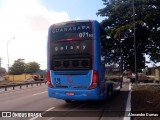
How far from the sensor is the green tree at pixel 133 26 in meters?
32.5

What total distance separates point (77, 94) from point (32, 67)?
129707 mm

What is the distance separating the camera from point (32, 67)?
14138cm

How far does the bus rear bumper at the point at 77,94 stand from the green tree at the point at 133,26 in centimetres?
1722

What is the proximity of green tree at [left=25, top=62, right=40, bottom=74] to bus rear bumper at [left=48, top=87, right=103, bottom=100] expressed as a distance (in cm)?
12581

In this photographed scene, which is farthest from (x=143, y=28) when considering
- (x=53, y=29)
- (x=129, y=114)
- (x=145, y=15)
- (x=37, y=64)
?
(x=37, y=64)

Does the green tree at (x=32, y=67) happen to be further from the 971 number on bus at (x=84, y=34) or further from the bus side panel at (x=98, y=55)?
the 971 number on bus at (x=84, y=34)

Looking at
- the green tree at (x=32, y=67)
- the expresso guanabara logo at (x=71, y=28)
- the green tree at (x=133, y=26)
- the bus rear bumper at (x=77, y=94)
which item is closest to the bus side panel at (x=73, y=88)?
the bus rear bumper at (x=77, y=94)

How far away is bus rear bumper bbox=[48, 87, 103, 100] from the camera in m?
13.2

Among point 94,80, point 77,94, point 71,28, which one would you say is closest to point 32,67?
point 71,28

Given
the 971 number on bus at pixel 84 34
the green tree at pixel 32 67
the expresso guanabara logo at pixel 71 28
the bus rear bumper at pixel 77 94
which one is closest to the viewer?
the bus rear bumper at pixel 77 94

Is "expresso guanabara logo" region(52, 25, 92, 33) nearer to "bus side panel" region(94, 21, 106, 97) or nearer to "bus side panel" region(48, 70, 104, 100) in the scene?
"bus side panel" region(94, 21, 106, 97)

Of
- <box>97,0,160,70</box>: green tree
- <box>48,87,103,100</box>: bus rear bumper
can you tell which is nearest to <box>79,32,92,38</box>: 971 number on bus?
<box>48,87,103,100</box>: bus rear bumper

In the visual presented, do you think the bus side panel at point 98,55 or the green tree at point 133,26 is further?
the green tree at point 133,26

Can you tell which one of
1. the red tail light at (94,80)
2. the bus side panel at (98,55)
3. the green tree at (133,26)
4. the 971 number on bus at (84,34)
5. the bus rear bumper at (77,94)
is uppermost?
the green tree at (133,26)
